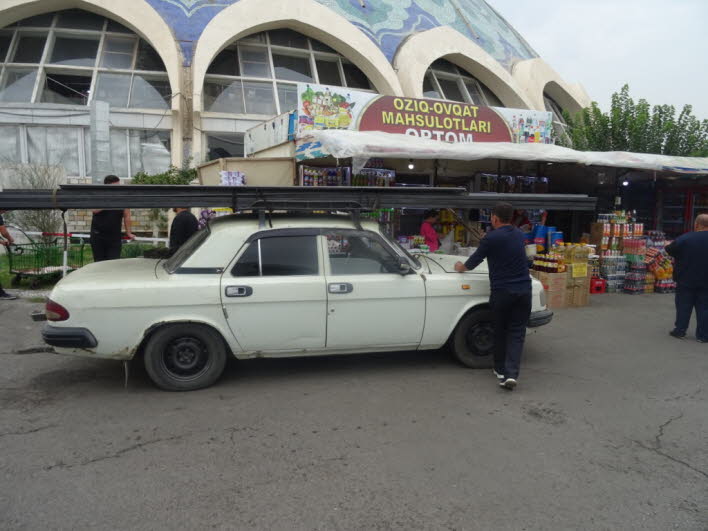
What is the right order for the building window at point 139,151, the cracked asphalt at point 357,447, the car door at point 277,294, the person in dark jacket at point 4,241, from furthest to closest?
1. the building window at point 139,151
2. the person in dark jacket at point 4,241
3. the car door at point 277,294
4. the cracked asphalt at point 357,447

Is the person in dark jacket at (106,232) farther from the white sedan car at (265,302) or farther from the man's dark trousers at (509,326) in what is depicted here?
the man's dark trousers at (509,326)

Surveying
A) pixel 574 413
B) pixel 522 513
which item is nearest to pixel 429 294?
pixel 574 413

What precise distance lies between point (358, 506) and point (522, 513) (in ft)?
2.95

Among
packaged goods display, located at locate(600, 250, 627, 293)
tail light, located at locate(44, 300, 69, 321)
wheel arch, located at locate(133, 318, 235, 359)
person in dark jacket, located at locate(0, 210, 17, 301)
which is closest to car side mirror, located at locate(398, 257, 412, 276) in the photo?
wheel arch, located at locate(133, 318, 235, 359)

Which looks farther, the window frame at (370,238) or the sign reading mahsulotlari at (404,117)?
the sign reading mahsulotlari at (404,117)

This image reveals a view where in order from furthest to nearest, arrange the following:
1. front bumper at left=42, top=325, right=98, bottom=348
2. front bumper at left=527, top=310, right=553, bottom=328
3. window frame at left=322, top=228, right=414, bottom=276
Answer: front bumper at left=527, top=310, right=553, bottom=328, window frame at left=322, top=228, right=414, bottom=276, front bumper at left=42, top=325, right=98, bottom=348

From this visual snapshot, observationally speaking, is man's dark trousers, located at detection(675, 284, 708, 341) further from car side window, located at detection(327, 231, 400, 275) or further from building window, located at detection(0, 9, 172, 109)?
building window, located at detection(0, 9, 172, 109)

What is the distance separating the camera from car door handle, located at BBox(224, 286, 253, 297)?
409cm

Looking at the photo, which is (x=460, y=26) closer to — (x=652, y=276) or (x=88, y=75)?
(x=88, y=75)

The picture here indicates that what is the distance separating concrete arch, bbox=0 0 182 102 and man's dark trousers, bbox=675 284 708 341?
17.6 meters

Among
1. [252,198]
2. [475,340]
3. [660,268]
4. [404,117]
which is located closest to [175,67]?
[404,117]

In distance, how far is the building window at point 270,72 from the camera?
1902 cm

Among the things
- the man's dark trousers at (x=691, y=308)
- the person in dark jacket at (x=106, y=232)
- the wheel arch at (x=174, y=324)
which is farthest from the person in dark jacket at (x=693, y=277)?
the person in dark jacket at (x=106, y=232)

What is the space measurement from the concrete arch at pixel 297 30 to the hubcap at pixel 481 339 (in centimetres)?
1625
